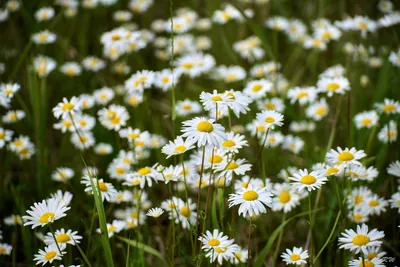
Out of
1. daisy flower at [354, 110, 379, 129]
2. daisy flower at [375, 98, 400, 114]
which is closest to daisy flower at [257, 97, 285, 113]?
daisy flower at [354, 110, 379, 129]

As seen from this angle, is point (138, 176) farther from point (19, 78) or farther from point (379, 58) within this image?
point (379, 58)

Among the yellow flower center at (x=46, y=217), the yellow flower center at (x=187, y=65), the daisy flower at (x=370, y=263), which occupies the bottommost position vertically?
the daisy flower at (x=370, y=263)

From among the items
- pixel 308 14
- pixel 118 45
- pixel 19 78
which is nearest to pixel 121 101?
pixel 118 45

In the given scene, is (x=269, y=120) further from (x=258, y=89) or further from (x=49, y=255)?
(x=49, y=255)

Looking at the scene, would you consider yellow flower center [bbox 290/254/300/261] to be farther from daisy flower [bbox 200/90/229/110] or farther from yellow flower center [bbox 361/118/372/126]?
yellow flower center [bbox 361/118/372/126]

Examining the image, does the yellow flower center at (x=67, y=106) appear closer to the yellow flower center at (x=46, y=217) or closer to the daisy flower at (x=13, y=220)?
the daisy flower at (x=13, y=220)

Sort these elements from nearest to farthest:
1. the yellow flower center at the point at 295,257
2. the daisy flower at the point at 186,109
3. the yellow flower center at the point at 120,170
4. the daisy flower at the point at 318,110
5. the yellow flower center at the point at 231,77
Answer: the yellow flower center at the point at 295,257 < the yellow flower center at the point at 120,170 < the daisy flower at the point at 186,109 < the daisy flower at the point at 318,110 < the yellow flower center at the point at 231,77

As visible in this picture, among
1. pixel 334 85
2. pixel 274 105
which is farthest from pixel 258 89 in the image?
pixel 334 85

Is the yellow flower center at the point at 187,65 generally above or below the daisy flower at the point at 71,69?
below

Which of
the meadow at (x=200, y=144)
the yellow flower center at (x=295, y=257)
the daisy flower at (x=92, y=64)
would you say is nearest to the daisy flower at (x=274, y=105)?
the meadow at (x=200, y=144)
